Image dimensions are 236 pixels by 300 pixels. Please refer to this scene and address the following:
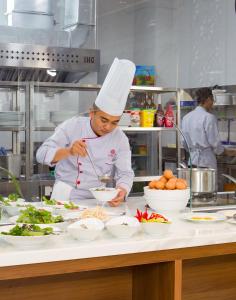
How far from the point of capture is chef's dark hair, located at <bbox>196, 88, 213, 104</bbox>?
20.1 ft

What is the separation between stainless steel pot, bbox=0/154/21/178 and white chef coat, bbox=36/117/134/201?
1.19 meters

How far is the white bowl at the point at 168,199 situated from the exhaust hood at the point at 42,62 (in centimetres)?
240

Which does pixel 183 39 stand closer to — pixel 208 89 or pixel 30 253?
pixel 208 89

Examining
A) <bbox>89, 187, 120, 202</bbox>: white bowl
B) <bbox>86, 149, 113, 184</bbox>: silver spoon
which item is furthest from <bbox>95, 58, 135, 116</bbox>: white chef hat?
<bbox>89, 187, 120, 202</bbox>: white bowl

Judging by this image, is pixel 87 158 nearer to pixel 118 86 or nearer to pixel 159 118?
pixel 118 86

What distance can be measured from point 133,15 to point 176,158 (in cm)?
149

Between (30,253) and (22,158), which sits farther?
(22,158)

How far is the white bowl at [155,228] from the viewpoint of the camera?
222 centimetres

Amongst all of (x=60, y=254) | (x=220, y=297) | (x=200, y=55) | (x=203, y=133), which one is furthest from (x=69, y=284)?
Result: (x=200, y=55)

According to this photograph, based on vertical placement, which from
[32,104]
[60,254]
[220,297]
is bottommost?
[220,297]

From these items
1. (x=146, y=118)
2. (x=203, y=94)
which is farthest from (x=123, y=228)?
(x=203, y=94)

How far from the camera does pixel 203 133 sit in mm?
6043

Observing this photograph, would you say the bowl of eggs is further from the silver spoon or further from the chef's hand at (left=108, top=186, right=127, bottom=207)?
the silver spoon

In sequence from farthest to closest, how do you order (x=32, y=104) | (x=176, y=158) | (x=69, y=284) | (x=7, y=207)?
(x=176, y=158), (x=32, y=104), (x=7, y=207), (x=69, y=284)
